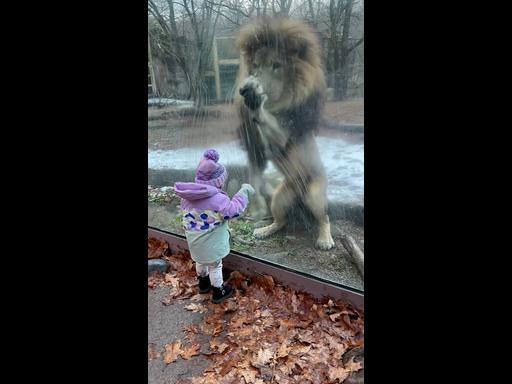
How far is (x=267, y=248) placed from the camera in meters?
3.59

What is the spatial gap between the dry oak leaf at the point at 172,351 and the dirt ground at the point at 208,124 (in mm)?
1881

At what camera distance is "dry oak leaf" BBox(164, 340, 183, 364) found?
108 inches

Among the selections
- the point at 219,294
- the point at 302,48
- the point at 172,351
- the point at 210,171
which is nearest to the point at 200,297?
the point at 219,294

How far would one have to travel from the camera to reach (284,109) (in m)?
3.25

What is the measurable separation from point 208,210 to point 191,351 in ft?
3.54

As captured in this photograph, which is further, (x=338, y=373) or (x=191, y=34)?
(x=191, y=34)

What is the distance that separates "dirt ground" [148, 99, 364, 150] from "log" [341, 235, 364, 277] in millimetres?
831

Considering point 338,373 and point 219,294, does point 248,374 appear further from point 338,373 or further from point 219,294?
point 219,294

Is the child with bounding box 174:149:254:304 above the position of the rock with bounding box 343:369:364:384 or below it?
above

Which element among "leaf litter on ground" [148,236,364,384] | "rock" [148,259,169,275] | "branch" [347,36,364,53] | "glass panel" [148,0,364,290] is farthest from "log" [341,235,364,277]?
"rock" [148,259,169,275]

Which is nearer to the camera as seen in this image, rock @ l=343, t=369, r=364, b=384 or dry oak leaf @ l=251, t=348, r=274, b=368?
rock @ l=343, t=369, r=364, b=384

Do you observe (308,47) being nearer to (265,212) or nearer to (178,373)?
(265,212)

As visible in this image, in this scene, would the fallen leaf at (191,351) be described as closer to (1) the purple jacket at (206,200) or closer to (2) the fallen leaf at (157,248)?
(1) the purple jacket at (206,200)

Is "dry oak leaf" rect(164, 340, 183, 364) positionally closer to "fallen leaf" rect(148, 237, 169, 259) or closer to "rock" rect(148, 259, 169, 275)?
"rock" rect(148, 259, 169, 275)
